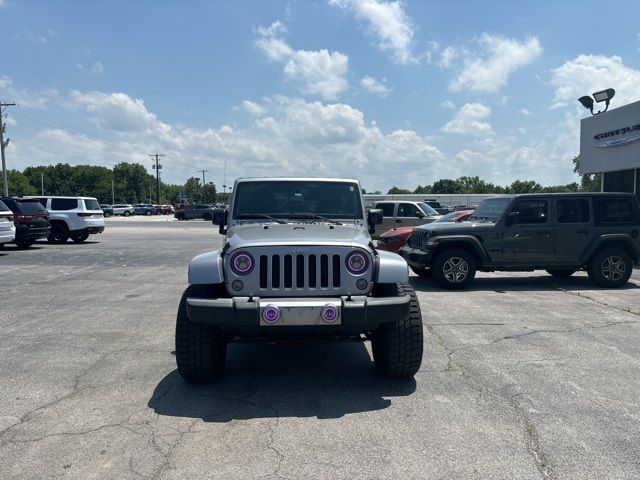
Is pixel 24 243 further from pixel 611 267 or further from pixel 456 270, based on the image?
pixel 611 267

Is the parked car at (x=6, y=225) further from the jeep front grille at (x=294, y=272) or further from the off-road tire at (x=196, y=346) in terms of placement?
the jeep front grille at (x=294, y=272)

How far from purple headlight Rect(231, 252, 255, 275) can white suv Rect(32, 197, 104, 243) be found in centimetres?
1773

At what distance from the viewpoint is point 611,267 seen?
10094 mm

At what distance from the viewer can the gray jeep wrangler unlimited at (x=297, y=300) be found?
13.2ft

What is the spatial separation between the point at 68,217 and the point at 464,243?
1589 cm

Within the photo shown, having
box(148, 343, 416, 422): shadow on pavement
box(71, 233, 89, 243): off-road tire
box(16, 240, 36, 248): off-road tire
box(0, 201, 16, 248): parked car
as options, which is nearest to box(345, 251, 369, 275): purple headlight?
box(148, 343, 416, 422): shadow on pavement

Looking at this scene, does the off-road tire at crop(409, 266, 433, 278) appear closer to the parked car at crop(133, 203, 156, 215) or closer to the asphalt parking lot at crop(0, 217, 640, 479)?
the asphalt parking lot at crop(0, 217, 640, 479)

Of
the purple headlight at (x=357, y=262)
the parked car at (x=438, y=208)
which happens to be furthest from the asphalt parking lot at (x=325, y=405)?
the parked car at (x=438, y=208)

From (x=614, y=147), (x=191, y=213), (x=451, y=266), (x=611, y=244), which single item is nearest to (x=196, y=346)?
(x=451, y=266)

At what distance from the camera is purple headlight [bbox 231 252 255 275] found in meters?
4.31

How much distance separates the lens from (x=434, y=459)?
326cm

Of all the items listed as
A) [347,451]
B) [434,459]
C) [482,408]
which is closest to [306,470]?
[347,451]

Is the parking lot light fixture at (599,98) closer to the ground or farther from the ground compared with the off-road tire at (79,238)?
farther from the ground

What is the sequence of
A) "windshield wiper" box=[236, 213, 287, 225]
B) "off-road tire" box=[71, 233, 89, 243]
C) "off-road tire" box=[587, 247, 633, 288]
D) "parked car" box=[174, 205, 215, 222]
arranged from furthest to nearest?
1. "parked car" box=[174, 205, 215, 222]
2. "off-road tire" box=[71, 233, 89, 243]
3. "off-road tire" box=[587, 247, 633, 288]
4. "windshield wiper" box=[236, 213, 287, 225]
